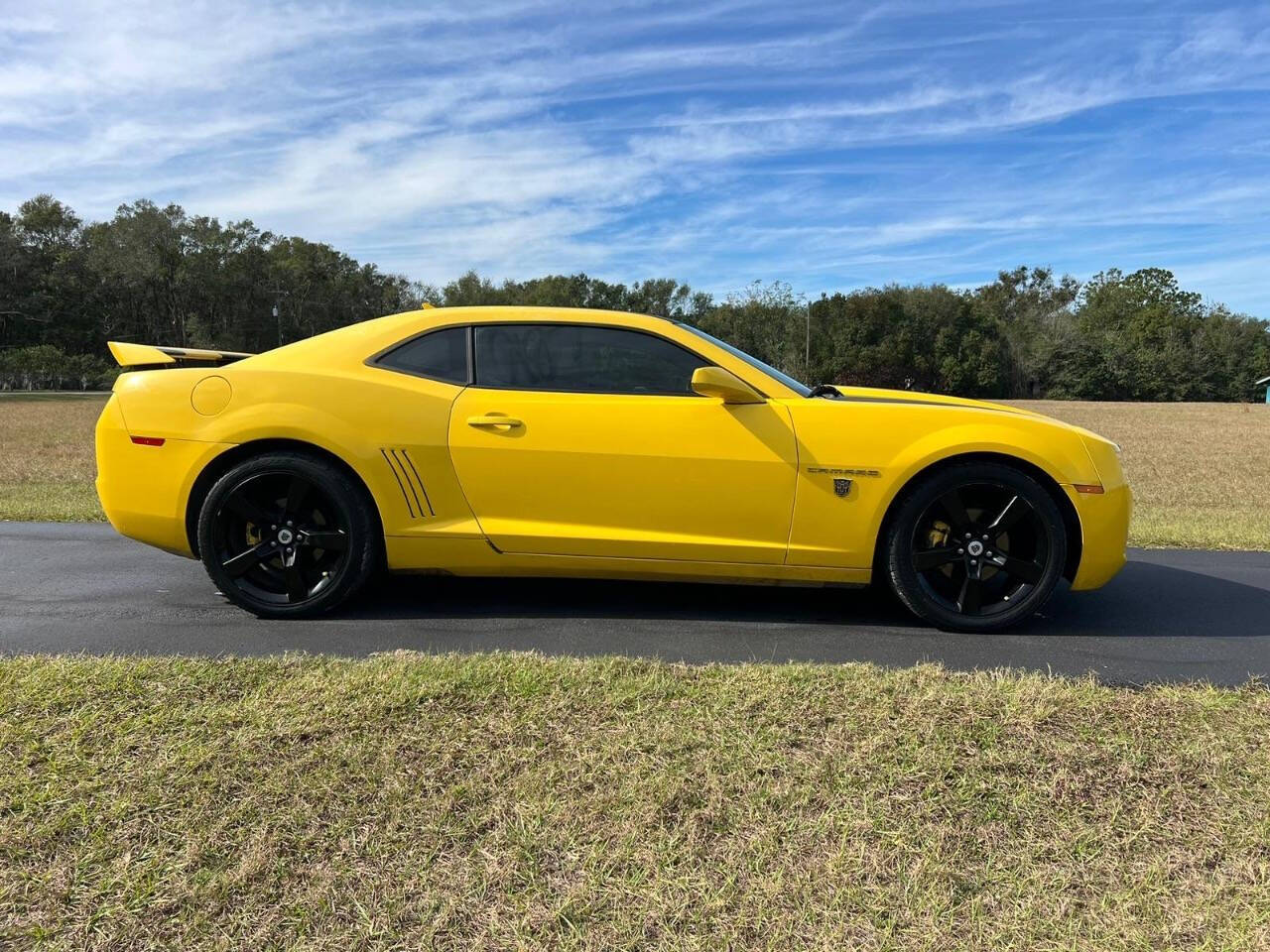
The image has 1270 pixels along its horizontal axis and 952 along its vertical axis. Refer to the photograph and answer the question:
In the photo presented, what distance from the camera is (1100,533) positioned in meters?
3.58

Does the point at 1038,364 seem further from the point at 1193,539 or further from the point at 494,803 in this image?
the point at 494,803

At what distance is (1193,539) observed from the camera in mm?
5824

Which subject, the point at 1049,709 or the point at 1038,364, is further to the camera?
the point at 1038,364

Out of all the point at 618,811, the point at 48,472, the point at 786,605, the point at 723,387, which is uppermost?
the point at 723,387

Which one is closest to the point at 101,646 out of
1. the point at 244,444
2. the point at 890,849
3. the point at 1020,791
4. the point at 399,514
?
the point at 244,444

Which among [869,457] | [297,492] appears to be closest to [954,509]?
[869,457]

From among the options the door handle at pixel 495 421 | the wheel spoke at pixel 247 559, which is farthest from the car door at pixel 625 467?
the wheel spoke at pixel 247 559

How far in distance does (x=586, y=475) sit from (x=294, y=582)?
4.70 ft

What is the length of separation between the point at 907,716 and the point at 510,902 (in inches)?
53.9

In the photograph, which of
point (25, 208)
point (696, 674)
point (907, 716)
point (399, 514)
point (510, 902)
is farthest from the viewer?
point (25, 208)

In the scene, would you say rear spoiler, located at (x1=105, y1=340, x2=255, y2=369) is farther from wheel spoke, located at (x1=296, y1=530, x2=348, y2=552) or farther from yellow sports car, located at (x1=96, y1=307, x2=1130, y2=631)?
wheel spoke, located at (x1=296, y1=530, x2=348, y2=552)

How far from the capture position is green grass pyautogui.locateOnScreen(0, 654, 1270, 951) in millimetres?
1776

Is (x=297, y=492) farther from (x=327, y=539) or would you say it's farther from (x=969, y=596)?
(x=969, y=596)

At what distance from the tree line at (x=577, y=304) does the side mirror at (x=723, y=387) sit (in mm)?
51983
